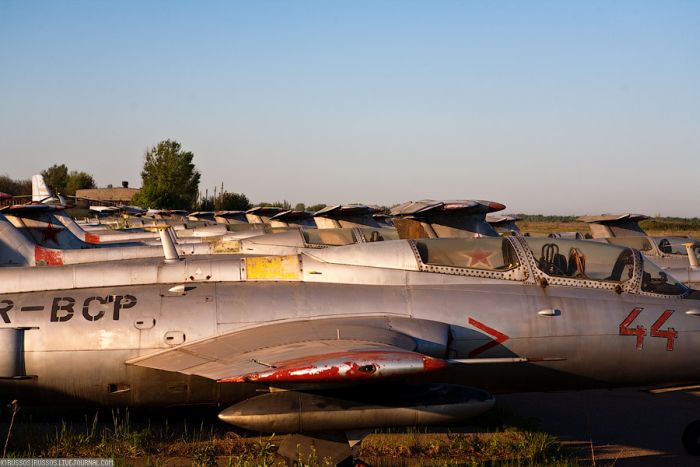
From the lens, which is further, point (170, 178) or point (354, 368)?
point (170, 178)

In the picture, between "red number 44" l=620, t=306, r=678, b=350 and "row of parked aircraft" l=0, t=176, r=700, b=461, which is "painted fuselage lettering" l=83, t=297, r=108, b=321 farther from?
"red number 44" l=620, t=306, r=678, b=350

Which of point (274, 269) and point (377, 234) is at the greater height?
point (377, 234)

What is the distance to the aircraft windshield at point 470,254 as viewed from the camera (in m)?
8.14

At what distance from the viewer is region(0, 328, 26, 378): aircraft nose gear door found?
7.09 metres

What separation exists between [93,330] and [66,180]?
113 m

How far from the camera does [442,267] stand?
8.10m

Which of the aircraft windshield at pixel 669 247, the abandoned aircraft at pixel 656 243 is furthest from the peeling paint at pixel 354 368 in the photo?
the aircraft windshield at pixel 669 247

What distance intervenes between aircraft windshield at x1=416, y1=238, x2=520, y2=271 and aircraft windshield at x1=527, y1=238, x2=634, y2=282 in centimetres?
33

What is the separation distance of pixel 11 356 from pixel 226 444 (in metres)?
2.48

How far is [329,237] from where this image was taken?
16953mm

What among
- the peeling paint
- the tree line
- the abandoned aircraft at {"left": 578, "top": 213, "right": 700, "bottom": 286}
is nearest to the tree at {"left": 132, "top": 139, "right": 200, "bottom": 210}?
the tree line

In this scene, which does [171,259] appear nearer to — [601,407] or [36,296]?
[36,296]

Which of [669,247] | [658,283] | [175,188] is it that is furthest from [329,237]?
[175,188]

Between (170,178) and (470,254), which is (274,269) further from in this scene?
(170,178)
